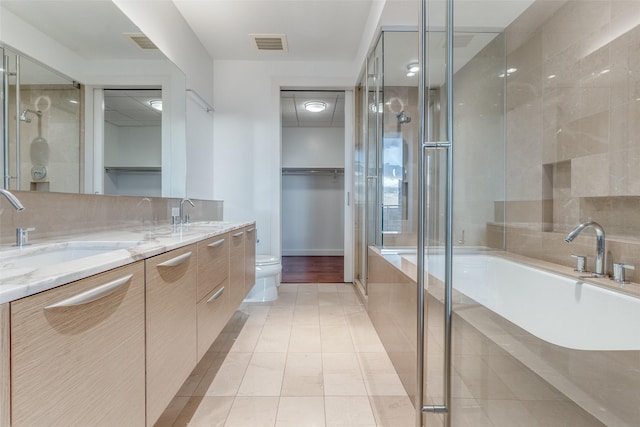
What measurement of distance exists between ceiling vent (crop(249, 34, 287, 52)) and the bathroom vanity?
242 cm

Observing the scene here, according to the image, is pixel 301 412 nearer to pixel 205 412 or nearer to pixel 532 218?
pixel 205 412

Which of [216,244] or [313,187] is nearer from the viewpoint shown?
[216,244]

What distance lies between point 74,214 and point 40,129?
1.29 feet

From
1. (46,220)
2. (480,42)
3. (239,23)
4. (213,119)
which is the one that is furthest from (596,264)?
(213,119)

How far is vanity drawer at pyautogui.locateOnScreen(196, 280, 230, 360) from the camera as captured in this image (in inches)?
54.9

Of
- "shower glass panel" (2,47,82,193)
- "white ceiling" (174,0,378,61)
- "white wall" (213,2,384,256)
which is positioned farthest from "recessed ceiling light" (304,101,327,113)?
"shower glass panel" (2,47,82,193)

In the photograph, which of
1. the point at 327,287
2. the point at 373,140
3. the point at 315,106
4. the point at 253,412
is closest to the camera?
the point at 253,412

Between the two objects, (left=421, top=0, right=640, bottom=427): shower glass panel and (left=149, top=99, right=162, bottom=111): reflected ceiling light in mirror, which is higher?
(left=149, top=99, right=162, bottom=111): reflected ceiling light in mirror

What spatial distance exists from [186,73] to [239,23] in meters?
0.66

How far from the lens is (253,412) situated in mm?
1370

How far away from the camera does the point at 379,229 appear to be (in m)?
2.66

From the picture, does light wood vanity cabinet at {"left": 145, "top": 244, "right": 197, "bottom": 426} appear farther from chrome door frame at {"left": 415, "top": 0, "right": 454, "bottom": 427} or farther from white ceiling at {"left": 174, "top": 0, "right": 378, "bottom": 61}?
white ceiling at {"left": 174, "top": 0, "right": 378, "bottom": 61}

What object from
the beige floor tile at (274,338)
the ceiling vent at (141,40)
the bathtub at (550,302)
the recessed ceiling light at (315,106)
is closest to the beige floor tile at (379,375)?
the beige floor tile at (274,338)

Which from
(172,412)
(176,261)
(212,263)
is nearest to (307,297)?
(212,263)
